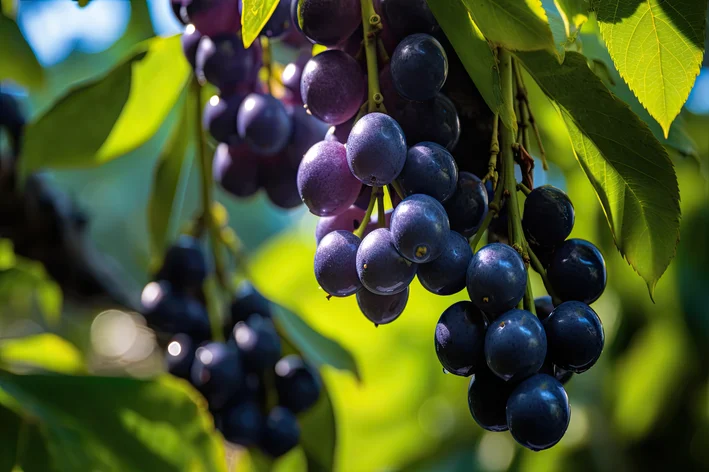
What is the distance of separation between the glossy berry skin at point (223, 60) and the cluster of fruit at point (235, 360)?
0.34 meters

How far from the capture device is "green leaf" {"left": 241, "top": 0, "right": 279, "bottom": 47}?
0.59 meters

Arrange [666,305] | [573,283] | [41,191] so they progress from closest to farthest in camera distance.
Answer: [573,283], [41,191], [666,305]

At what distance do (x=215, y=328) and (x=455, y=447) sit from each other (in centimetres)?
116

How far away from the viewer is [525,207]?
668 millimetres

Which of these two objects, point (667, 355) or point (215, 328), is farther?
point (667, 355)

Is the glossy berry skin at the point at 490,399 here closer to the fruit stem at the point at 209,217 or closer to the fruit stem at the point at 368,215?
the fruit stem at the point at 368,215

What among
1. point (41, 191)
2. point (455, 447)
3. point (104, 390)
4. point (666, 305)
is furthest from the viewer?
point (455, 447)

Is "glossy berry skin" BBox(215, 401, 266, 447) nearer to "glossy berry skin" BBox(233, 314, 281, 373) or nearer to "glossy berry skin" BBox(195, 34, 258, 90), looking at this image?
"glossy berry skin" BBox(233, 314, 281, 373)

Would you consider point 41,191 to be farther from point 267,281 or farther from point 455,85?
point 455,85

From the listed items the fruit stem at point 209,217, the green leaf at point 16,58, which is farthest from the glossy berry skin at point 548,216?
the green leaf at point 16,58

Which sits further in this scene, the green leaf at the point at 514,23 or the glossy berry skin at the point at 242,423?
the glossy berry skin at the point at 242,423

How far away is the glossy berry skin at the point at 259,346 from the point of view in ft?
3.56

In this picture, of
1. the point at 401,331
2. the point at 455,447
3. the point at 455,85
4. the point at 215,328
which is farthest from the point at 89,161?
the point at 455,447

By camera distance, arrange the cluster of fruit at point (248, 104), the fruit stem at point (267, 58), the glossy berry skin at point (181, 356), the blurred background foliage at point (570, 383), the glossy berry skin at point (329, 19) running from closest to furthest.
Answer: the glossy berry skin at point (329, 19), the cluster of fruit at point (248, 104), the fruit stem at point (267, 58), the glossy berry skin at point (181, 356), the blurred background foliage at point (570, 383)
